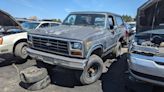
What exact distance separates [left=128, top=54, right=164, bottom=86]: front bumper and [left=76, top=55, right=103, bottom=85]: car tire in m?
1.24

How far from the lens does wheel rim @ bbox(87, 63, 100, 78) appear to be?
5266mm

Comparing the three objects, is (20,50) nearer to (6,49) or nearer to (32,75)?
(6,49)

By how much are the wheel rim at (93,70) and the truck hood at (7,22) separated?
11.9ft

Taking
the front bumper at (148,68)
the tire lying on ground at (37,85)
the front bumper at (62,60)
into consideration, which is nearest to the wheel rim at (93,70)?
the front bumper at (62,60)

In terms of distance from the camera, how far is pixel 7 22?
7.48 metres

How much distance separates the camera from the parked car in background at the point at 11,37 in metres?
6.34

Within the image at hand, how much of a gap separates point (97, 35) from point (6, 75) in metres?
2.88

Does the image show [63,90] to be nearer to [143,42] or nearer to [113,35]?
[143,42]

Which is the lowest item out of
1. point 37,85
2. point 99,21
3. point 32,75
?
point 37,85

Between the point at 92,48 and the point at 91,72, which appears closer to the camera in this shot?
the point at 92,48

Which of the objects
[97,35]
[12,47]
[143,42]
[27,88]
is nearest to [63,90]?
[27,88]

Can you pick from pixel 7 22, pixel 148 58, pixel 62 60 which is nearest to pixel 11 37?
pixel 7 22

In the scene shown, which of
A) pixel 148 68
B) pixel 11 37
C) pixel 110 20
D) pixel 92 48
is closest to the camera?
pixel 148 68

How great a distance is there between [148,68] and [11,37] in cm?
463
